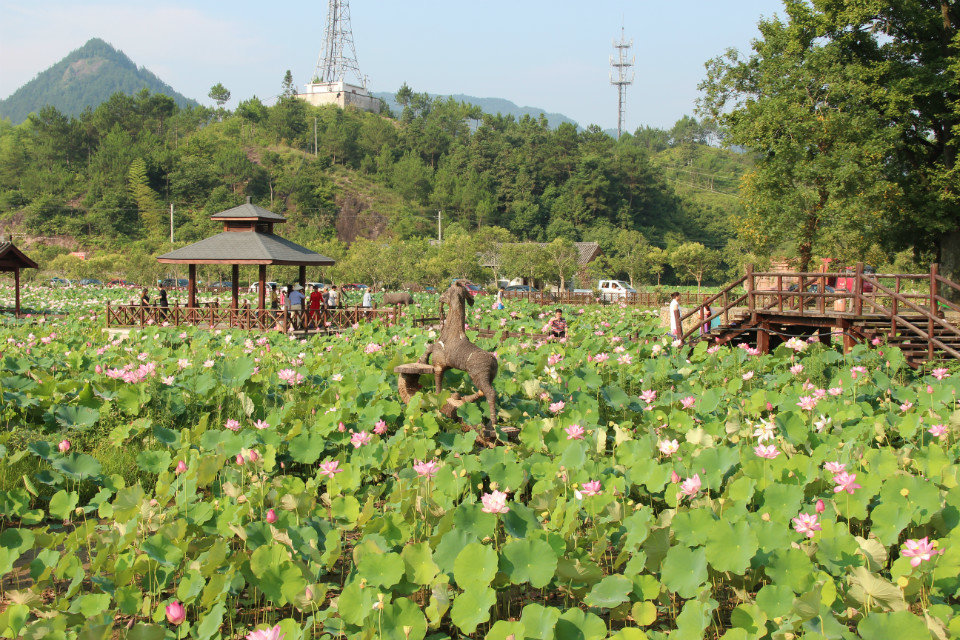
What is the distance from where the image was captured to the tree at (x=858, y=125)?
17531mm

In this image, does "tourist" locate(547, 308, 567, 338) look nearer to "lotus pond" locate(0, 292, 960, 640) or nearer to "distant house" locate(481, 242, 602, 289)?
"lotus pond" locate(0, 292, 960, 640)

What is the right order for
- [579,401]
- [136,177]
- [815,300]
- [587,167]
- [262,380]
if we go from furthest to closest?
[587,167]
[136,177]
[815,300]
[262,380]
[579,401]

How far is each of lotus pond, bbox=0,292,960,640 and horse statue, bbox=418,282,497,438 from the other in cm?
24

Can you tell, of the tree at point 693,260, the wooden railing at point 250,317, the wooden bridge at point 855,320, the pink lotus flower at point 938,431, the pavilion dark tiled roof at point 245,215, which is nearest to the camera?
the pink lotus flower at point 938,431

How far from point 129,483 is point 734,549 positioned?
145 inches

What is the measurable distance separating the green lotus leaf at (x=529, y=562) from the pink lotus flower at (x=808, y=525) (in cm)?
108

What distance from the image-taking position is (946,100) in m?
17.9

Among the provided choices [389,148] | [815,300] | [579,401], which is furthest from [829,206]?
[389,148]

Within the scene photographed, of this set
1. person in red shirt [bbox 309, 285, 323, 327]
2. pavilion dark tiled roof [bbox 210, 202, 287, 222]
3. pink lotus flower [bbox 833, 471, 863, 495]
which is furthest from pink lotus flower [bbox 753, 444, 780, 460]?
pavilion dark tiled roof [bbox 210, 202, 287, 222]

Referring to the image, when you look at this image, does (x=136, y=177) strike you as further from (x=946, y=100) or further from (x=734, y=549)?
(x=734, y=549)

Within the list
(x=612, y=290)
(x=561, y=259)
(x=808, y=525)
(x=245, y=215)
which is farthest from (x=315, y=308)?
(x=561, y=259)

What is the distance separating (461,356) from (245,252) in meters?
11.8

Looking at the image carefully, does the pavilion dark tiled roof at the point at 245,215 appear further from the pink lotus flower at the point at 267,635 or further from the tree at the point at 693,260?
the tree at the point at 693,260

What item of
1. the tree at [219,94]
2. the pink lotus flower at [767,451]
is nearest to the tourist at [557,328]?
the pink lotus flower at [767,451]
